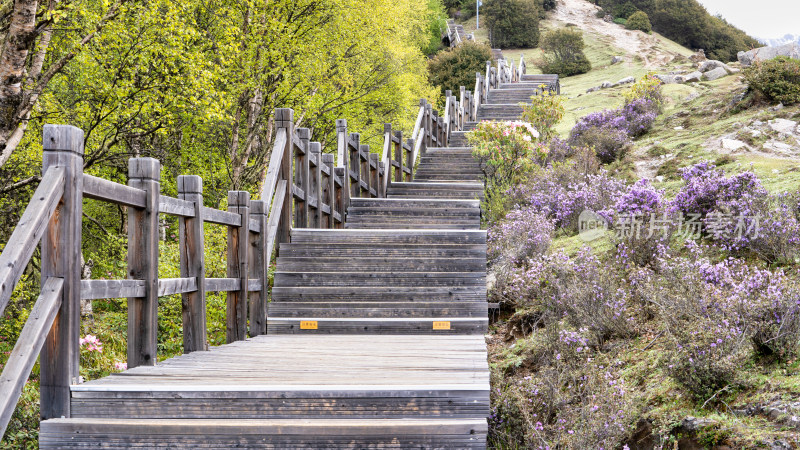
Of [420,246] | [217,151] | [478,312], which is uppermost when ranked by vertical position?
[217,151]

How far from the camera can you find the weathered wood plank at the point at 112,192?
362cm

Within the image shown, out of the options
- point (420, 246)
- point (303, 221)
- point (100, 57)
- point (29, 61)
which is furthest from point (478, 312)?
point (29, 61)

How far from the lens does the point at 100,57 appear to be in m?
10.3

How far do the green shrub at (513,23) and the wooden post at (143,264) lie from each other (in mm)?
46375

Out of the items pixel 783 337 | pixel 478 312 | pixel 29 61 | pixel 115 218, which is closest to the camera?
pixel 783 337

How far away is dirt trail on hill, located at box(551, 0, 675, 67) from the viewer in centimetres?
3678

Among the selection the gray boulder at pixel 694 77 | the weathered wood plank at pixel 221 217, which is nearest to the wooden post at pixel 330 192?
the weathered wood plank at pixel 221 217

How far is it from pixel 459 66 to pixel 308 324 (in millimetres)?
30545

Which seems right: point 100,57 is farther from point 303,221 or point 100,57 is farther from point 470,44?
point 470,44

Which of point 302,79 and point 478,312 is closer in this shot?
point 478,312

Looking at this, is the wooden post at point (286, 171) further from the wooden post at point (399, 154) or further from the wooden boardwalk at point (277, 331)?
the wooden post at point (399, 154)

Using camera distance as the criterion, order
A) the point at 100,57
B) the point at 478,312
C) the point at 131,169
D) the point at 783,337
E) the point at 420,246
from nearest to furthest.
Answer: the point at 131,169 → the point at 783,337 → the point at 478,312 → the point at 420,246 → the point at 100,57

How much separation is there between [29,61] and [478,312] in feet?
29.9

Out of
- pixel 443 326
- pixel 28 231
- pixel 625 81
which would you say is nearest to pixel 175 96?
pixel 443 326
